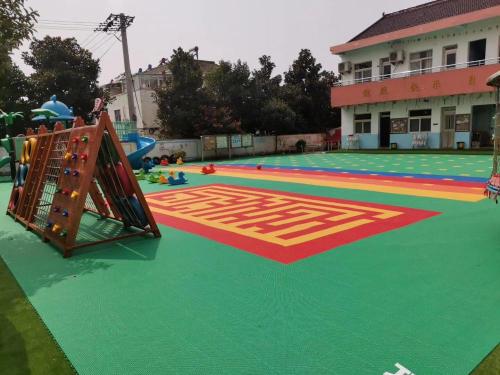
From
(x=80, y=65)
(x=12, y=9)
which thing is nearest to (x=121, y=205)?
(x=12, y=9)

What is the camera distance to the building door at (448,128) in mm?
23297

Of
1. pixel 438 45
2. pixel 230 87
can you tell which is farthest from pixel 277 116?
pixel 438 45

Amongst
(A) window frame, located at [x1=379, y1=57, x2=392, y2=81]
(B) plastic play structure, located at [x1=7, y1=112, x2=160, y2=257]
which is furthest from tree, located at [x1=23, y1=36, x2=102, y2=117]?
(B) plastic play structure, located at [x1=7, y1=112, x2=160, y2=257]

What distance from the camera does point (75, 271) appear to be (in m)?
4.78

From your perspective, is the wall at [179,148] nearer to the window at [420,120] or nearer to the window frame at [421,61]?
the window at [420,120]

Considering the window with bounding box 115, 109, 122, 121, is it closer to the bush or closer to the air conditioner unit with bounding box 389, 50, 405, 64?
the bush

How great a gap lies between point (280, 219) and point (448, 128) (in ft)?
67.4

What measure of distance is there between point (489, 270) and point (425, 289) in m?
0.99

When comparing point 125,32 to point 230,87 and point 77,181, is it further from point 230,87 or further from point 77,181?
point 77,181

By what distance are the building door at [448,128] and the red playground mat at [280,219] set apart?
1768 centimetres

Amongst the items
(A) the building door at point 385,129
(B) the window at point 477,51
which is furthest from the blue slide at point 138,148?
(B) the window at point 477,51

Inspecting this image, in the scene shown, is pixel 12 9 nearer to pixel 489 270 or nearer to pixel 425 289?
pixel 425 289

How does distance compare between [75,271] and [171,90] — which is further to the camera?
[171,90]

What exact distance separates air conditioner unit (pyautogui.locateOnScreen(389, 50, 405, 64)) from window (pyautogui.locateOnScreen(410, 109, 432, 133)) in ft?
11.1
